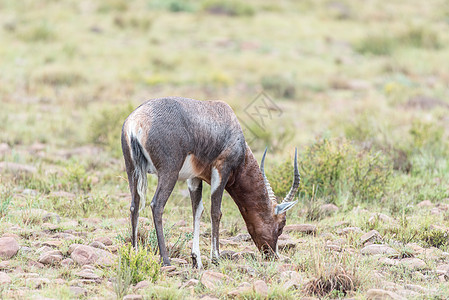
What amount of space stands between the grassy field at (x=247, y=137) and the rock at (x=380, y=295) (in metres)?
0.01

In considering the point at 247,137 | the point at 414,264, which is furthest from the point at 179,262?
the point at 247,137

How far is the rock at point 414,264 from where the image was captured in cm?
537

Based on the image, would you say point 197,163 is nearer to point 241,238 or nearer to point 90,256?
point 90,256

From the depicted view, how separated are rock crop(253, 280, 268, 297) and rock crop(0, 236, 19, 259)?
2238 millimetres

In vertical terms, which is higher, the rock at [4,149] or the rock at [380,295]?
the rock at [380,295]

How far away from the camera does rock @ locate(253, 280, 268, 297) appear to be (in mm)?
4438

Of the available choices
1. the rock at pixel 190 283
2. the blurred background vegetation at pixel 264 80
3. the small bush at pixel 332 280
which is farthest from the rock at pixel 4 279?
the small bush at pixel 332 280

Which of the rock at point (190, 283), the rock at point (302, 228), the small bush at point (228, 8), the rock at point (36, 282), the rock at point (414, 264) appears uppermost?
the small bush at point (228, 8)

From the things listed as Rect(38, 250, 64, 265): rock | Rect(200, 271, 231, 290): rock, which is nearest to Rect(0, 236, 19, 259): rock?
Rect(38, 250, 64, 265): rock

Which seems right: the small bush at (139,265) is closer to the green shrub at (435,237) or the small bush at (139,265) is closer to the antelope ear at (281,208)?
the antelope ear at (281,208)

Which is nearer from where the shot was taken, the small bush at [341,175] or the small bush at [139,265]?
the small bush at [139,265]

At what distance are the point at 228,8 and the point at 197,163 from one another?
16937mm

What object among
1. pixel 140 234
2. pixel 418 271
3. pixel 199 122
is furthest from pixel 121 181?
pixel 418 271

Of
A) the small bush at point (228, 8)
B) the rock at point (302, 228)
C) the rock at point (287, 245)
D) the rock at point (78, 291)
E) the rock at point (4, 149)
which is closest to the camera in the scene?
the rock at point (78, 291)
